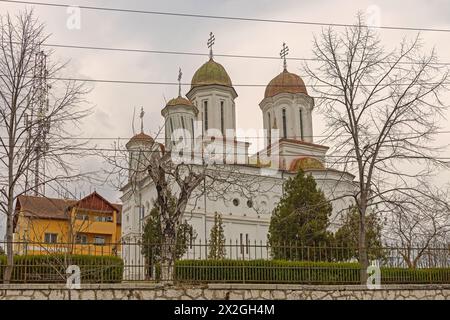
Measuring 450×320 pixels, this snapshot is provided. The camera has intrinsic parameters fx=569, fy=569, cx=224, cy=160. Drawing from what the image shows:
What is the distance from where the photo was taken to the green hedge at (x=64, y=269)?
1272 centimetres

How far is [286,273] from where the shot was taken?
14.5m

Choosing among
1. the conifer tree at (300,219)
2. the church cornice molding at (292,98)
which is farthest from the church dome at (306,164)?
the conifer tree at (300,219)

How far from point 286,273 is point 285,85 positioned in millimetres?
35253

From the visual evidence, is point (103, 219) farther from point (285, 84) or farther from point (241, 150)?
point (285, 84)

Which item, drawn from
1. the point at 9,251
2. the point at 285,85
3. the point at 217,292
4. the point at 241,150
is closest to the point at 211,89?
the point at 241,150

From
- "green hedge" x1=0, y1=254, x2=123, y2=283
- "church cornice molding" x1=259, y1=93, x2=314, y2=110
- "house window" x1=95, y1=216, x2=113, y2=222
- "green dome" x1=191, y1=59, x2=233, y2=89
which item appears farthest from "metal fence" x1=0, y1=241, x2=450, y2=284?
"house window" x1=95, y1=216, x2=113, y2=222

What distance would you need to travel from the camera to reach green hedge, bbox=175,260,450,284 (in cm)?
1347

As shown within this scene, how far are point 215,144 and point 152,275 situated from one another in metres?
30.1

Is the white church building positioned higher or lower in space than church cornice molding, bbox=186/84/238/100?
lower

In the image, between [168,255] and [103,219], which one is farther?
[103,219]

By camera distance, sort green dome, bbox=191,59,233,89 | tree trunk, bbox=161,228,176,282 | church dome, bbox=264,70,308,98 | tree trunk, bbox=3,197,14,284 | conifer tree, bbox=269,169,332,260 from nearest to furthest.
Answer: tree trunk, bbox=3,197,14,284 < tree trunk, bbox=161,228,176,282 < conifer tree, bbox=269,169,332,260 < green dome, bbox=191,59,233,89 < church dome, bbox=264,70,308,98

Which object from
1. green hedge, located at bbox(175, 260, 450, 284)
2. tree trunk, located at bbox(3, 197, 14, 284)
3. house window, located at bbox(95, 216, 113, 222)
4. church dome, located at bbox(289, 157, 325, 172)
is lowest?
green hedge, located at bbox(175, 260, 450, 284)

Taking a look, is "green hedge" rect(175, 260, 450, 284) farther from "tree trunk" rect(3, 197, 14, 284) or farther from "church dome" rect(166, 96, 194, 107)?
"church dome" rect(166, 96, 194, 107)

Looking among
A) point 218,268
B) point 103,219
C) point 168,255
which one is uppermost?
point 103,219
